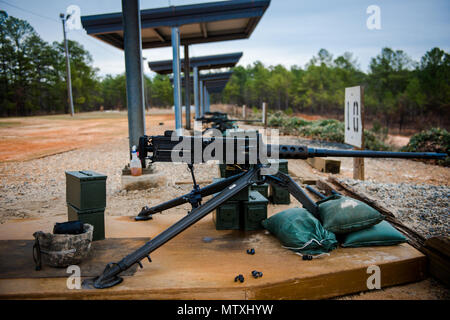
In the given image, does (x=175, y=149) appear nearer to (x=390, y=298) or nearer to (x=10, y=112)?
(x=390, y=298)

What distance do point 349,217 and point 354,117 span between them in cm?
396

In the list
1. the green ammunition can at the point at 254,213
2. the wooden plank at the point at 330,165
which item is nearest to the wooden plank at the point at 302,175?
the wooden plank at the point at 330,165

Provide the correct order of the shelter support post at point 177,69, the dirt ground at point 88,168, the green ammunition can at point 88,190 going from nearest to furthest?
the green ammunition can at point 88,190, the dirt ground at point 88,168, the shelter support post at point 177,69

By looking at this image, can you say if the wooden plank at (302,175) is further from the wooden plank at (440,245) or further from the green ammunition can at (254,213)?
the wooden plank at (440,245)

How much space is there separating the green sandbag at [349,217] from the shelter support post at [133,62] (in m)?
4.37

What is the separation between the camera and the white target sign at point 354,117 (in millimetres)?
6320

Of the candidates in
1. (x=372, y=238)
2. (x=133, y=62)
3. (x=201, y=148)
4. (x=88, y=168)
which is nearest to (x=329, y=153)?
(x=372, y=238)

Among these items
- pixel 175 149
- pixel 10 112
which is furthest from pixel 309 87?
pixel 175 149

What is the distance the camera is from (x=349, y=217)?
3.15 metres

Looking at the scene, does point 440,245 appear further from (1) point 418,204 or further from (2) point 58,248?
(2) point 58,248

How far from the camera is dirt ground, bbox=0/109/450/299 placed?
16.8 feet

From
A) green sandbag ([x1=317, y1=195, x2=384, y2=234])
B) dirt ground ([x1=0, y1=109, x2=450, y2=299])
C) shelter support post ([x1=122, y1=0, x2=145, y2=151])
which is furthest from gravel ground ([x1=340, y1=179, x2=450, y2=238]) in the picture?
shelter support post ([x1=122, y1=0, x2=145, y2=151])

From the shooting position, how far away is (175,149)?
2.98m

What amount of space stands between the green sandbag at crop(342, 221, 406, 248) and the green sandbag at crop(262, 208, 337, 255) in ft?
0.59
